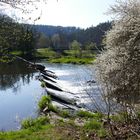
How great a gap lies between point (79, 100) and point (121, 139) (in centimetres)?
1721

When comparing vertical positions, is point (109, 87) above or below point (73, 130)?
above

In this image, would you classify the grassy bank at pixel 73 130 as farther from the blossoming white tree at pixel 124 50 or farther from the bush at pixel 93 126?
the blossoming white tree at pixel 124 50

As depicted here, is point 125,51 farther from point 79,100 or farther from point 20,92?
point 20,92

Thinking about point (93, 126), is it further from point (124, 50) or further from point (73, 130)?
point (124, 50)

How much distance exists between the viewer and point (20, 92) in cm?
3284

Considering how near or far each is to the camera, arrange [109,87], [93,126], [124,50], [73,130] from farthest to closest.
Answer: [124,50]
[109,87]
[93,126]
[73,130]

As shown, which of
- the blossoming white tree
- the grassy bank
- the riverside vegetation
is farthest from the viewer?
the blossoming white tree

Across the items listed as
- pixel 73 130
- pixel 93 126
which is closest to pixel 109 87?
pixel 93 126

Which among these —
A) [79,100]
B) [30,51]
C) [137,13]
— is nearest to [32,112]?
[79,100]

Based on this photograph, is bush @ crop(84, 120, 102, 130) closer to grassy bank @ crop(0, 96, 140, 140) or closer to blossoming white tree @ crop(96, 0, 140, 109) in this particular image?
grassy bank @ crop(0, 96, 140, 140)

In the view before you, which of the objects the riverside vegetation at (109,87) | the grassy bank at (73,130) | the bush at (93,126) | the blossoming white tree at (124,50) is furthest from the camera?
the blossoming white tree at (124,50)

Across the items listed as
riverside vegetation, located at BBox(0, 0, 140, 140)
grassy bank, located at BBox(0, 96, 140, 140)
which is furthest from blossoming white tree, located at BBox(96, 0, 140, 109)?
grassy bank, located at BBox(0, 96, 140, 140)

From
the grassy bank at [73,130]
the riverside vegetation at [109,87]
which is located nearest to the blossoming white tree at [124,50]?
the riverside vegetation at [109,87]

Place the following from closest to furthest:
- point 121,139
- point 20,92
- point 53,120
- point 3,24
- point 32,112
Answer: point 121,139, point 3,24, point 53,120, point 32,112, point 20,92
